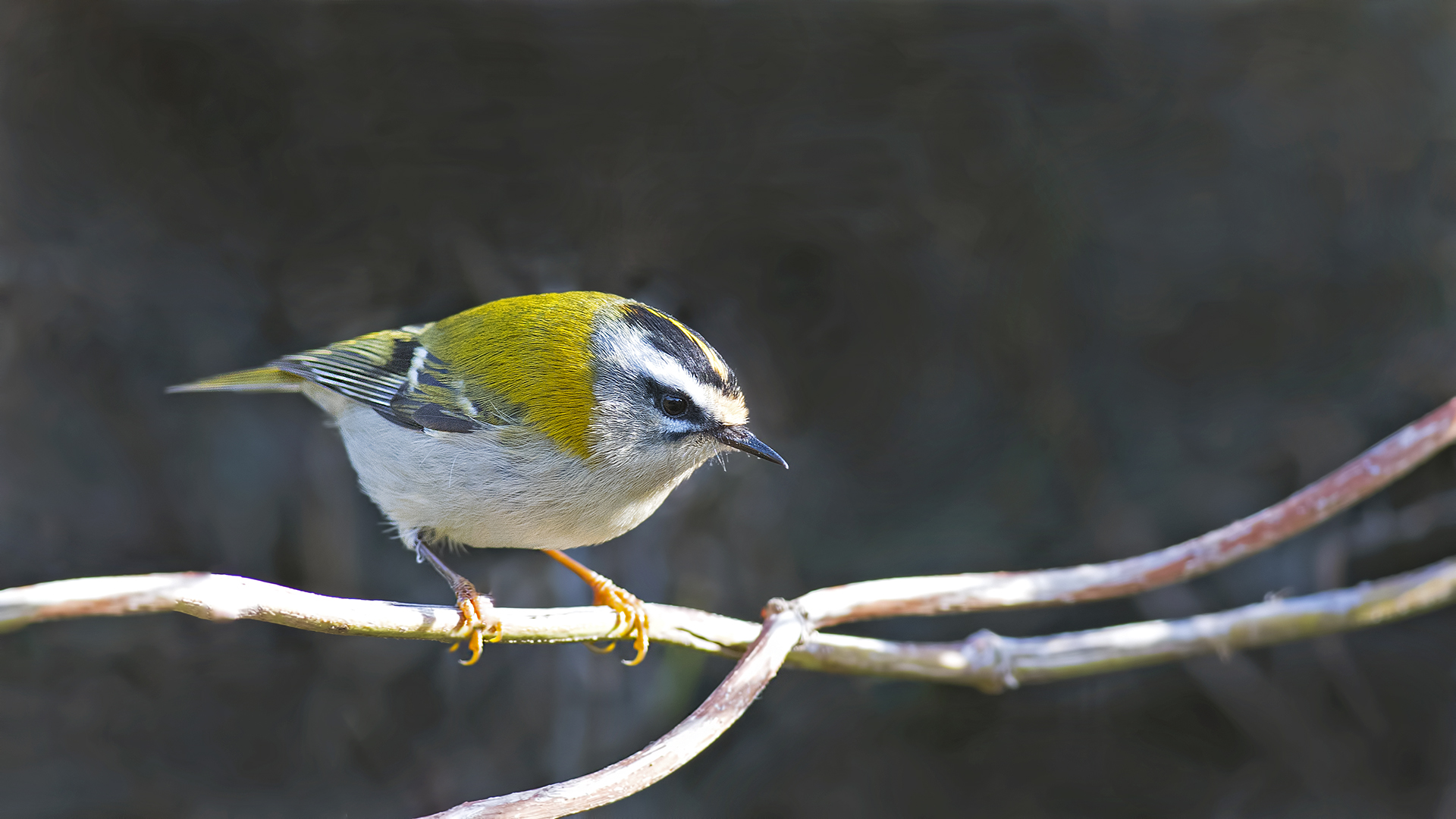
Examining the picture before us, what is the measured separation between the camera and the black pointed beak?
2.71 ft

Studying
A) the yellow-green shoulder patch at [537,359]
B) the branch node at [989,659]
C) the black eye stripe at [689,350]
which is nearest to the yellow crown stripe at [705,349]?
the black eye stripe at [689,350]

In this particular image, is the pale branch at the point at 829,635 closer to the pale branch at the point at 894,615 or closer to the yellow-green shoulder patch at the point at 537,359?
the pale branch at the point at 894,615

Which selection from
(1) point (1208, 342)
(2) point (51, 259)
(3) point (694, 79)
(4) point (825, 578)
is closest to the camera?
(2) point (51, 259)

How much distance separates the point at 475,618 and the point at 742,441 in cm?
33

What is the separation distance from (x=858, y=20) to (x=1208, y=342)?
33.5 inches

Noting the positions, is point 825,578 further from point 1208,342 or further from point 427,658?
point 1208,342

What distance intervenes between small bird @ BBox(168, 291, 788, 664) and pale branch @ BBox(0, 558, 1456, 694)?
0.07 metres

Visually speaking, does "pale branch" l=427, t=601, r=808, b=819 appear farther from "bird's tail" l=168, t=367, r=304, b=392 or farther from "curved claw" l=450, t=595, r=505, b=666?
"bird's tail" l=168, t=367, r=304, b=392

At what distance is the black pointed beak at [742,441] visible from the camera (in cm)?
82

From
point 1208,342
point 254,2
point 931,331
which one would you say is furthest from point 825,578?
point 254,2

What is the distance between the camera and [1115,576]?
0.96 metres

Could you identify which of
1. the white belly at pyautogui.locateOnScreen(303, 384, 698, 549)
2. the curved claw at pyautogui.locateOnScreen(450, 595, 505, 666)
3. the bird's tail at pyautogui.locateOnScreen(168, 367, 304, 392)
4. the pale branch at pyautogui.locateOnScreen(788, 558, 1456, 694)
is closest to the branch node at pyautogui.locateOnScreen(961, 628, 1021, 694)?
the pale branch at pyautogui.locateOnScreen(788, 558, 1456, 694)

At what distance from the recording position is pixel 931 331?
156 cm

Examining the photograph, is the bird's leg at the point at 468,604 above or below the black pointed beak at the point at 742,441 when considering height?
below
